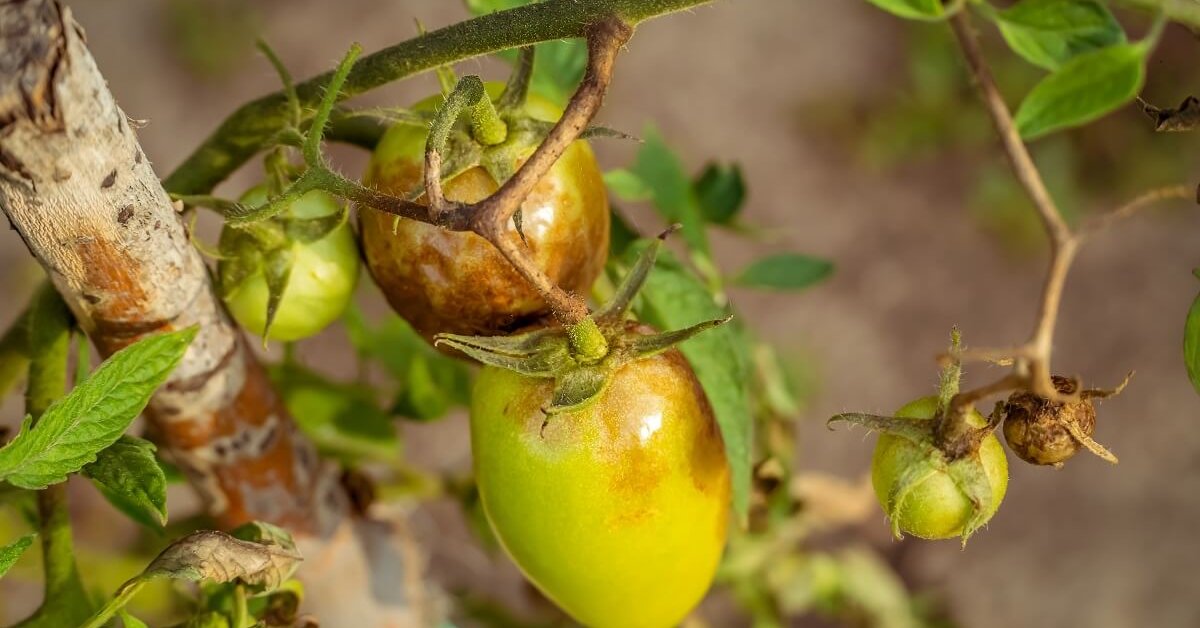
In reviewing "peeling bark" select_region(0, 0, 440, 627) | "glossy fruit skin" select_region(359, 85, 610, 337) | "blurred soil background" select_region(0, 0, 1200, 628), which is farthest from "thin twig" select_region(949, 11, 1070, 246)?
"blurred soil background" select_region(0, 0, 1200, 628)

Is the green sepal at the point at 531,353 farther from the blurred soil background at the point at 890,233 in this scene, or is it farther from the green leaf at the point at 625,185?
the blurred soil background at the point at 890,233

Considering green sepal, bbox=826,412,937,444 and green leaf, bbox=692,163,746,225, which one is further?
green leaf, bbox=692,163,746,225

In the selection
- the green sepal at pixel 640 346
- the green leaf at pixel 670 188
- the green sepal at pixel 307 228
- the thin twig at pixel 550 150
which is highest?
the thin twig at pixel 550 150

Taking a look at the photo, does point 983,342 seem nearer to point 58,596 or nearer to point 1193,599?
point 1193,599

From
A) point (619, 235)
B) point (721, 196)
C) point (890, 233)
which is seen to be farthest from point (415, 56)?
point (890, 233)

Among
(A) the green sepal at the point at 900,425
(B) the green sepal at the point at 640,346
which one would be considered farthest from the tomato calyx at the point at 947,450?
(B) the green sepal at the point at 640,346

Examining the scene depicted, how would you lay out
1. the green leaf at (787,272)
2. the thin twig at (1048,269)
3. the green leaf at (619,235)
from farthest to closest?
the green leaf at (787,272) → the green leaf at (619,235) → the thin twig at (1048,269)

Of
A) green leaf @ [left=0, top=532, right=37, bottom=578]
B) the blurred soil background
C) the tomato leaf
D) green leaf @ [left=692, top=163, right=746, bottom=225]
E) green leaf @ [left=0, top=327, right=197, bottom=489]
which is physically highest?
green leaf @ [left=0, top=327, right=197, bottom=489]

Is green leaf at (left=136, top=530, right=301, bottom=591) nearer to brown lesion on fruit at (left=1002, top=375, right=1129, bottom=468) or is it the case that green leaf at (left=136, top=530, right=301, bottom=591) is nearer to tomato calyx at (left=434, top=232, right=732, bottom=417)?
tomato calyx at (left=434, top=232, right=732, bottom=417)
